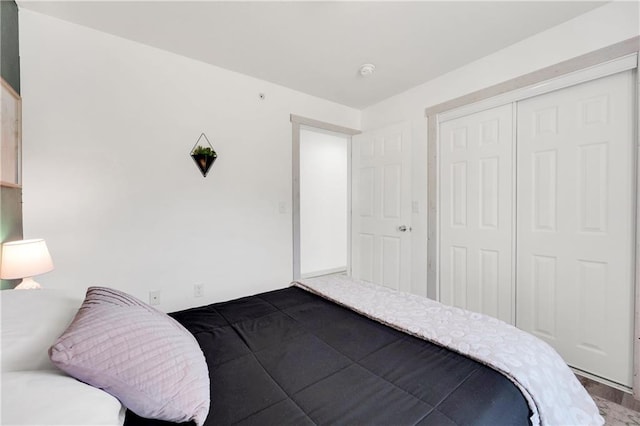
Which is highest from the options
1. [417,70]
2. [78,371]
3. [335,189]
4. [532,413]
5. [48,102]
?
[417,70]

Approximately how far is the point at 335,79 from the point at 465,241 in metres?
2.05

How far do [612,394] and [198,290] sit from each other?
307 centimetres

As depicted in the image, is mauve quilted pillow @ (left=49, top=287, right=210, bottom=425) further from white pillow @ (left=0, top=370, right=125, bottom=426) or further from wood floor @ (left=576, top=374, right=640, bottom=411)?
wood floor @ (left=576, top=374, right=640, bottom=411)

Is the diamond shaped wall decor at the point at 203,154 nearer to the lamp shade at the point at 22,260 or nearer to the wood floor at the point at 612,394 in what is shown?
the lamp shade at the point at 22,260

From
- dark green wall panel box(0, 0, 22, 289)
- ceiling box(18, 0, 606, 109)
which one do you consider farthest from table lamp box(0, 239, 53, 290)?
ceiling box(18, 0, 606, 109)

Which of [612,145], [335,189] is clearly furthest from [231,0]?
[335,189]

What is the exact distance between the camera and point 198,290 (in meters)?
2.43

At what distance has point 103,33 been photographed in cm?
204

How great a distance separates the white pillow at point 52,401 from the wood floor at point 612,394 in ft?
8.43

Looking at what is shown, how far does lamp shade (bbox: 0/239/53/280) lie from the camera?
1430mm

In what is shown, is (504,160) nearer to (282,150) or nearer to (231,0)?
(282,150)

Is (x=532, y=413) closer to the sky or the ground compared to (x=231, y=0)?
closer to the ground

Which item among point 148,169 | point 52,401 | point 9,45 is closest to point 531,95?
point 52,401

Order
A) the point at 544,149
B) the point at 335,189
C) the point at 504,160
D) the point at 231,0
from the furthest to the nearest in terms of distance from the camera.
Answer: the point at 335,189
the point at 504,160
the point at 544,149
the point at 231,0
